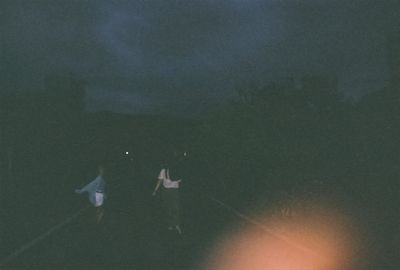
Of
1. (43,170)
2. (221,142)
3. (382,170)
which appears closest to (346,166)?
(382,170)

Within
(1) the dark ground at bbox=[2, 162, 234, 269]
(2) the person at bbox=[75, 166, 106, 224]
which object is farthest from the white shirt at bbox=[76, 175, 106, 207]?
(1) the dark ground at bbox=[2, 162, 234, 269]

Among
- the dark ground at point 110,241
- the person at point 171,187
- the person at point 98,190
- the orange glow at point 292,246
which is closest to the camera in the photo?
the orange glow at point 292,246

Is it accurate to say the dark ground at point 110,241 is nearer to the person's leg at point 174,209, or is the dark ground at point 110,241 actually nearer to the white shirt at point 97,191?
the person's leg at point 174,209

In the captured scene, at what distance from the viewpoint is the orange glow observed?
24.0 ft

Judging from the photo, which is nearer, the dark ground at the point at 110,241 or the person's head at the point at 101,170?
the dark ground at the point at 110,241

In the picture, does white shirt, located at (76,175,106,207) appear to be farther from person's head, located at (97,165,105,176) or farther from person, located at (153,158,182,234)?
person, located at (153,158,182,234)

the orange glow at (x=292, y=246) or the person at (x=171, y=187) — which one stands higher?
the person at (x=171, y=187)

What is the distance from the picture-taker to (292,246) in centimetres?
898

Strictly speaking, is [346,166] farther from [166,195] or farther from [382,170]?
[166,195]

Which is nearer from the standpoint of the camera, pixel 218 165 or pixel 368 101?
pixel 368 101

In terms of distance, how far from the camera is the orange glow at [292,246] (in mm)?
7328

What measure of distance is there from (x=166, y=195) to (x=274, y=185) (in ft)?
24.7

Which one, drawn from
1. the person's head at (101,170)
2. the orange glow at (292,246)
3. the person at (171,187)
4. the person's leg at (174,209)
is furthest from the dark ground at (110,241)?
the person's head at (101,170)

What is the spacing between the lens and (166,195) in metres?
10.9
